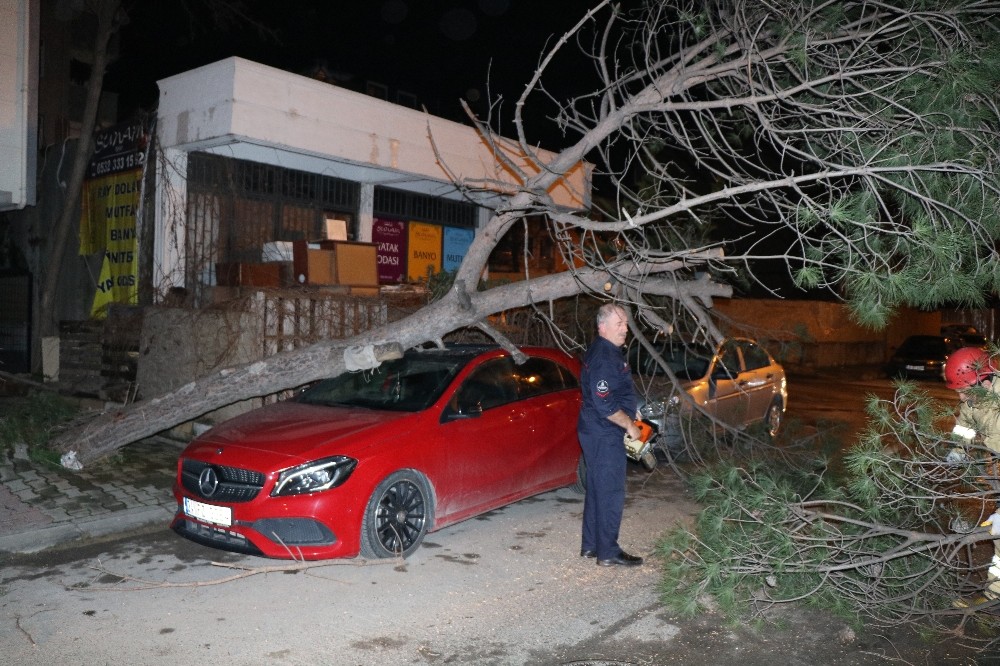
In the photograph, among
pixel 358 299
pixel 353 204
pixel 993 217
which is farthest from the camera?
pixel 353 204

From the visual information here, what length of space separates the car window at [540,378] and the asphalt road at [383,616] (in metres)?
1.58

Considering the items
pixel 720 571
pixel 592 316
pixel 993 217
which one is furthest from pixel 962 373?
pixel 592 316

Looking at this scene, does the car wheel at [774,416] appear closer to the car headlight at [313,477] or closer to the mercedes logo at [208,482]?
the car headlight at [313,477]

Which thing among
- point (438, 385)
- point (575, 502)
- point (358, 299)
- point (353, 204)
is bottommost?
point (575, 502)

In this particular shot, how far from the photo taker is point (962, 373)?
496 cm

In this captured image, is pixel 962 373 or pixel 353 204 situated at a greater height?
pixel 353 204

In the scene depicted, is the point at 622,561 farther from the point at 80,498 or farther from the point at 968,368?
the point at 80,498

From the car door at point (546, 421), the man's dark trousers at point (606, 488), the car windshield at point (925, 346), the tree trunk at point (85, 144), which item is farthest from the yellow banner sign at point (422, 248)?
the car windshield at point (925, 346)

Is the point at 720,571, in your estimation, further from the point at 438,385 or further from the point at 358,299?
the point at 358,299

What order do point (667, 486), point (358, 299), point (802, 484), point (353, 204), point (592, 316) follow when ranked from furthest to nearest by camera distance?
point (353, 204), point (592, 316), point (358, 299), point (667, 486), point (802, 484)

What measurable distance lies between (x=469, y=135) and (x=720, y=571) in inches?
408

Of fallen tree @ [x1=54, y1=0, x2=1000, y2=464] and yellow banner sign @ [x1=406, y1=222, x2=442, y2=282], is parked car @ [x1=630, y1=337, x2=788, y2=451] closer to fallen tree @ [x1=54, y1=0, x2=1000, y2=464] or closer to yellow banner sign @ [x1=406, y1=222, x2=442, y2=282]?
fallen tree @ [x1=54, y1=0, x2=1000, y2=464]

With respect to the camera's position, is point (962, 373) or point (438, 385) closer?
point (962, 373)

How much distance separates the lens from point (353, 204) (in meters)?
13.6
